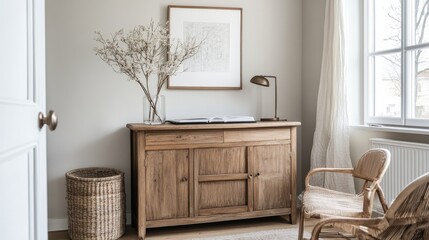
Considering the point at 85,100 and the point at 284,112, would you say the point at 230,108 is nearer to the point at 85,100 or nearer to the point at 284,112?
the point at 284,112

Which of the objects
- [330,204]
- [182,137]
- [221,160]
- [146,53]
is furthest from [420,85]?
[146,53]

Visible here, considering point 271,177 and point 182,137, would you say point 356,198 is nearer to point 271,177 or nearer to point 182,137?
point 271,177

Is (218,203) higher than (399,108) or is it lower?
lower

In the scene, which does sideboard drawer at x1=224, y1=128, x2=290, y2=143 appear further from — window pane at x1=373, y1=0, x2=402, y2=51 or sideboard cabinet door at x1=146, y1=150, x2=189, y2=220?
window pane at x1=373, y1=0, x2=402, y2=51

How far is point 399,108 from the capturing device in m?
2.93

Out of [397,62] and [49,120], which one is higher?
[397,62]

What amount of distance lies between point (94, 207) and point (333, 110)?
2.13 m

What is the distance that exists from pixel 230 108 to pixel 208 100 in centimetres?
24

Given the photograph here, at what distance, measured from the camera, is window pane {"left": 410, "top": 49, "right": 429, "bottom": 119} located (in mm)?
2686

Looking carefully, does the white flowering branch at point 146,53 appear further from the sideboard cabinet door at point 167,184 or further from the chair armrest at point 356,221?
the chair armrest at point 356,221

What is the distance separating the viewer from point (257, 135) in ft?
10.3
